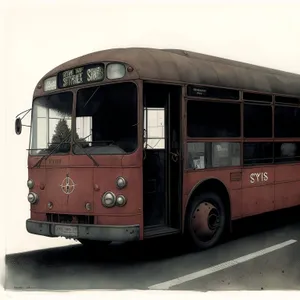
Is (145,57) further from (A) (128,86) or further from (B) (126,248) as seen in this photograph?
(B) (126,248)

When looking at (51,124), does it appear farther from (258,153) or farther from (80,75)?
(258,153)

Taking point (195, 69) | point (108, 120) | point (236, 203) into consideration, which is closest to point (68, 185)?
point (108, 120)

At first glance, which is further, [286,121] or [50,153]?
[286,121]

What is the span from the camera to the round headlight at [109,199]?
7512 mm

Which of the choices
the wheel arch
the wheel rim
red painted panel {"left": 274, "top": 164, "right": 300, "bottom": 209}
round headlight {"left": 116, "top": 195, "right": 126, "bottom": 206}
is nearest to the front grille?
round headlight {"left": 116, "top": 195, "right": 126, "bottom": 206}

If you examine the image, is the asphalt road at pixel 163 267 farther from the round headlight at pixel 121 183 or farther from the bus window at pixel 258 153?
the bus window at pixel 258 153

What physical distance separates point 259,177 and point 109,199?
10.5 ft

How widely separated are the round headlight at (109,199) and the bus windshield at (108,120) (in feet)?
1.85

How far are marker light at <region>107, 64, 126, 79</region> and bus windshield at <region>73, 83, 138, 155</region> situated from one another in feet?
0.41

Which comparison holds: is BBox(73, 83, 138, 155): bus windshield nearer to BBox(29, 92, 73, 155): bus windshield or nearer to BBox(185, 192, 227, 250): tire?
BBox(29, 92, 73, 155): bus windshield

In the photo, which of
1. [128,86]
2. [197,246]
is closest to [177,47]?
[128,86]

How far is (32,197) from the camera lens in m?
8.22

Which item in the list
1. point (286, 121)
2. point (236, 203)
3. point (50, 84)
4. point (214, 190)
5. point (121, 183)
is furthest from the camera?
point (286, 121)

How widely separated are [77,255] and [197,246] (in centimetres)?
180
